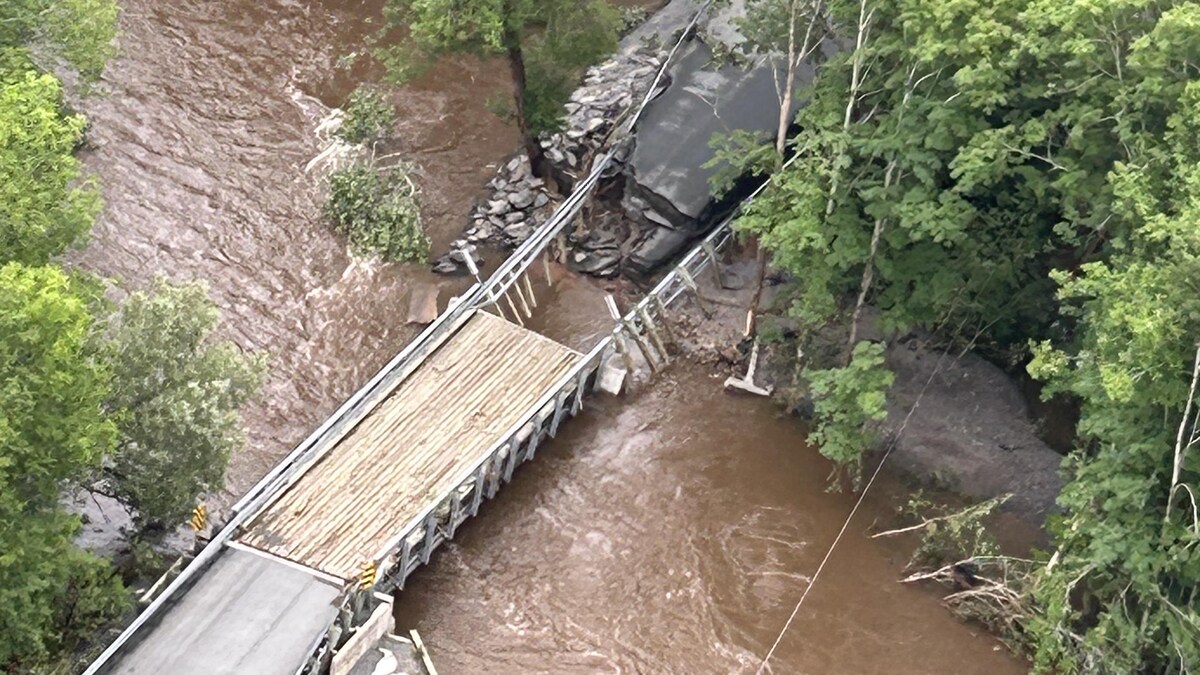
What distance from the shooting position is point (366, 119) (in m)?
29.9

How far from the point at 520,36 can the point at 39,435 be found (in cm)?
1396

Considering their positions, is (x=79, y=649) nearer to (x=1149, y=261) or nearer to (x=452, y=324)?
(x=452, y=324)

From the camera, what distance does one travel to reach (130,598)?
19125 mm

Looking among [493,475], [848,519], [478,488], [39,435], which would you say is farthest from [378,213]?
[848,519]

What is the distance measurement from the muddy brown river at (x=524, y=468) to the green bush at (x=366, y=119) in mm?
587

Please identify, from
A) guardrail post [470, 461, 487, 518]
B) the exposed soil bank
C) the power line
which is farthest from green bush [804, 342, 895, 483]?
guardrail post [470, 461, 487, 518]

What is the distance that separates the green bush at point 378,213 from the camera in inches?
1073

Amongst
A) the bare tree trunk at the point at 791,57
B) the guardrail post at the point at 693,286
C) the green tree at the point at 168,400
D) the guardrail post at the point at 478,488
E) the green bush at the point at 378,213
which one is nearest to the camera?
the green tree at the point at 168,400

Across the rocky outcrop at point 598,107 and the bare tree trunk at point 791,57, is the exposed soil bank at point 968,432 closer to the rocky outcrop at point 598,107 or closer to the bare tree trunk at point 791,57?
the bare tree trunk at point 791,57

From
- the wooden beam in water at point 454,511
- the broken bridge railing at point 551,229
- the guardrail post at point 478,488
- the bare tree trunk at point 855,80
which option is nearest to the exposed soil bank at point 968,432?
the bare tree trunk at point 855,80

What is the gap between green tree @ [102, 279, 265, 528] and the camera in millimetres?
18719

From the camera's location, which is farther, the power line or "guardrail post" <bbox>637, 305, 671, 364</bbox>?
"guardrail post" <bbox>637, 305, 671, 364</bbox>

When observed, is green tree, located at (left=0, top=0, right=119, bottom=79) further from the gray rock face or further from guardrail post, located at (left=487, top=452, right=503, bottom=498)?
guardrail post, located at (left=487, top=452, right=503, bottom=498)

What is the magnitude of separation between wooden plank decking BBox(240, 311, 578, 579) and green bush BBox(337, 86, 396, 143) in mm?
7821
